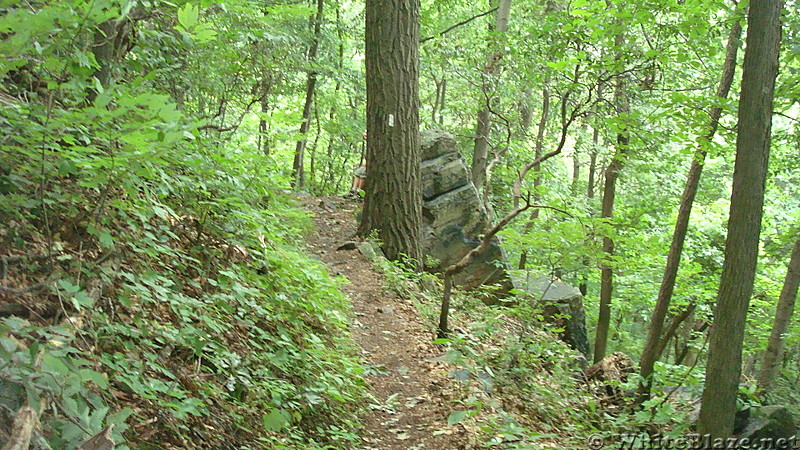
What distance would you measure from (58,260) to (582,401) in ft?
20.6

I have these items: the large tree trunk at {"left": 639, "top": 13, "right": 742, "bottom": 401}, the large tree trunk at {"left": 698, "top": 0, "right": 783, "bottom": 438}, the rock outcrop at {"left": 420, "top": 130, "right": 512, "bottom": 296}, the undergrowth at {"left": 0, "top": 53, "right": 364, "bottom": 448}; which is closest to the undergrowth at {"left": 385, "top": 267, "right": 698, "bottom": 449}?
the large tree trunk at {"left": 698, "top": 0, "right": 783, "bottom": 438}

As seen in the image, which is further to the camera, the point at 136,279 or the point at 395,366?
the point at 395,366

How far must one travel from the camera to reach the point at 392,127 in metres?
9.54

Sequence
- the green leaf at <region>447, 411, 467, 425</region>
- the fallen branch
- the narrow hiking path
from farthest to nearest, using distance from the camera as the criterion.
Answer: the narrow hiking path → the green leaf at <region>447, 411, 467, 425</region> → the fallen branch

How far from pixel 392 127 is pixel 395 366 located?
4.59 meters

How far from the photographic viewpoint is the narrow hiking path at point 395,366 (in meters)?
4.88

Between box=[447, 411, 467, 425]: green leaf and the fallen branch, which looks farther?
box=[447, 411, 467, 425]: green leaf

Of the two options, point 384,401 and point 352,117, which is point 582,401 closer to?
point 384,401

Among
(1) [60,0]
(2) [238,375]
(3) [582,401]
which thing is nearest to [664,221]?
(3) [582,401]

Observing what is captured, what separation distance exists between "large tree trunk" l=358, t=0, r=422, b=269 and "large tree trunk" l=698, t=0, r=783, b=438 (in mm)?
4957

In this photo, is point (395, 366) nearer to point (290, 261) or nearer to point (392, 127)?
point (290, 261)

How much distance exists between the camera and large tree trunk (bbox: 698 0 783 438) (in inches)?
209

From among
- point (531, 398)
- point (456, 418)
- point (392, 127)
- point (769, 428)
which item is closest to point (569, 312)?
point (392, 127)

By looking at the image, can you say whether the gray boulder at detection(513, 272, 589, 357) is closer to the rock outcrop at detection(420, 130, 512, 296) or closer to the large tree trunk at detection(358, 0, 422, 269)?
the rock outcrop at detection(420, 130, 512, 296)
